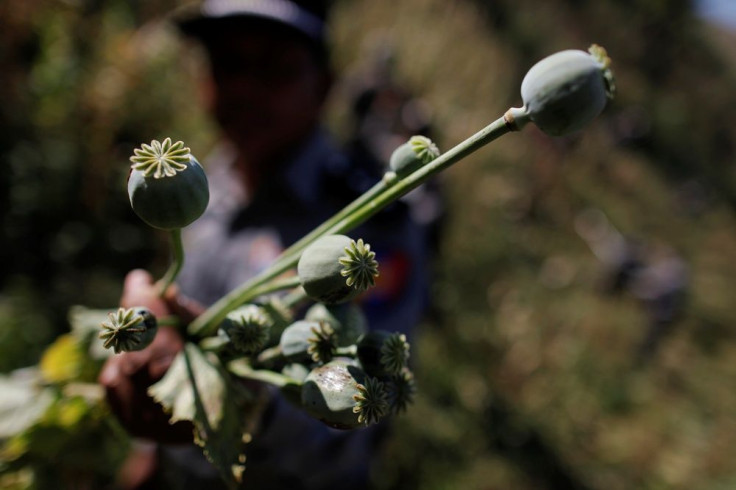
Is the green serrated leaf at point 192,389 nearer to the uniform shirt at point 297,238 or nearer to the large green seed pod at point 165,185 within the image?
the large green seed pod at point 165,185

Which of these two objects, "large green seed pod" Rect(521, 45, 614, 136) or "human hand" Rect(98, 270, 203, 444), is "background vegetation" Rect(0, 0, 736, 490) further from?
"large green seed pod" Rect(521, 45, 614, 136)

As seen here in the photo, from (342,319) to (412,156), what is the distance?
16 cm

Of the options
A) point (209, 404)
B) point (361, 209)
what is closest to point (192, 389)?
point (209, 404)

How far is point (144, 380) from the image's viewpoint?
1.95 feet

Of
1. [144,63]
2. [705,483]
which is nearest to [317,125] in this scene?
[144,63]

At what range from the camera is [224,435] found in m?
0.49

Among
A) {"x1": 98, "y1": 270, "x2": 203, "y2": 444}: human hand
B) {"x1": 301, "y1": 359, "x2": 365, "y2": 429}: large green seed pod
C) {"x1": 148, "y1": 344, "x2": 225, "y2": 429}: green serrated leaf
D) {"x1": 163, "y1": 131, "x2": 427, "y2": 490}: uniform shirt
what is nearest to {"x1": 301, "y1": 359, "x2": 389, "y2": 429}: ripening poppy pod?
{"x1": 301, "y1": 359, "x2": 365, "y2": 429}: large green seed pod

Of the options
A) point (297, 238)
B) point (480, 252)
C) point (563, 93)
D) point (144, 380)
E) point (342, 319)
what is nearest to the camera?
point (563, 93)

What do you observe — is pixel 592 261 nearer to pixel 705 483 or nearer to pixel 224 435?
pixel 705 483

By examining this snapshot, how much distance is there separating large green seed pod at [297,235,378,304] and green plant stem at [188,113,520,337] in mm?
30

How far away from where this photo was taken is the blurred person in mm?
1147

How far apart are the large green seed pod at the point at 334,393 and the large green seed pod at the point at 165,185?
0.50 feet

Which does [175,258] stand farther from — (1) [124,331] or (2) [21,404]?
(2) [21,404]

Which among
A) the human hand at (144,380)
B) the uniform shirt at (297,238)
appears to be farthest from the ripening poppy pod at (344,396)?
the uniform shirt at (297,238)
